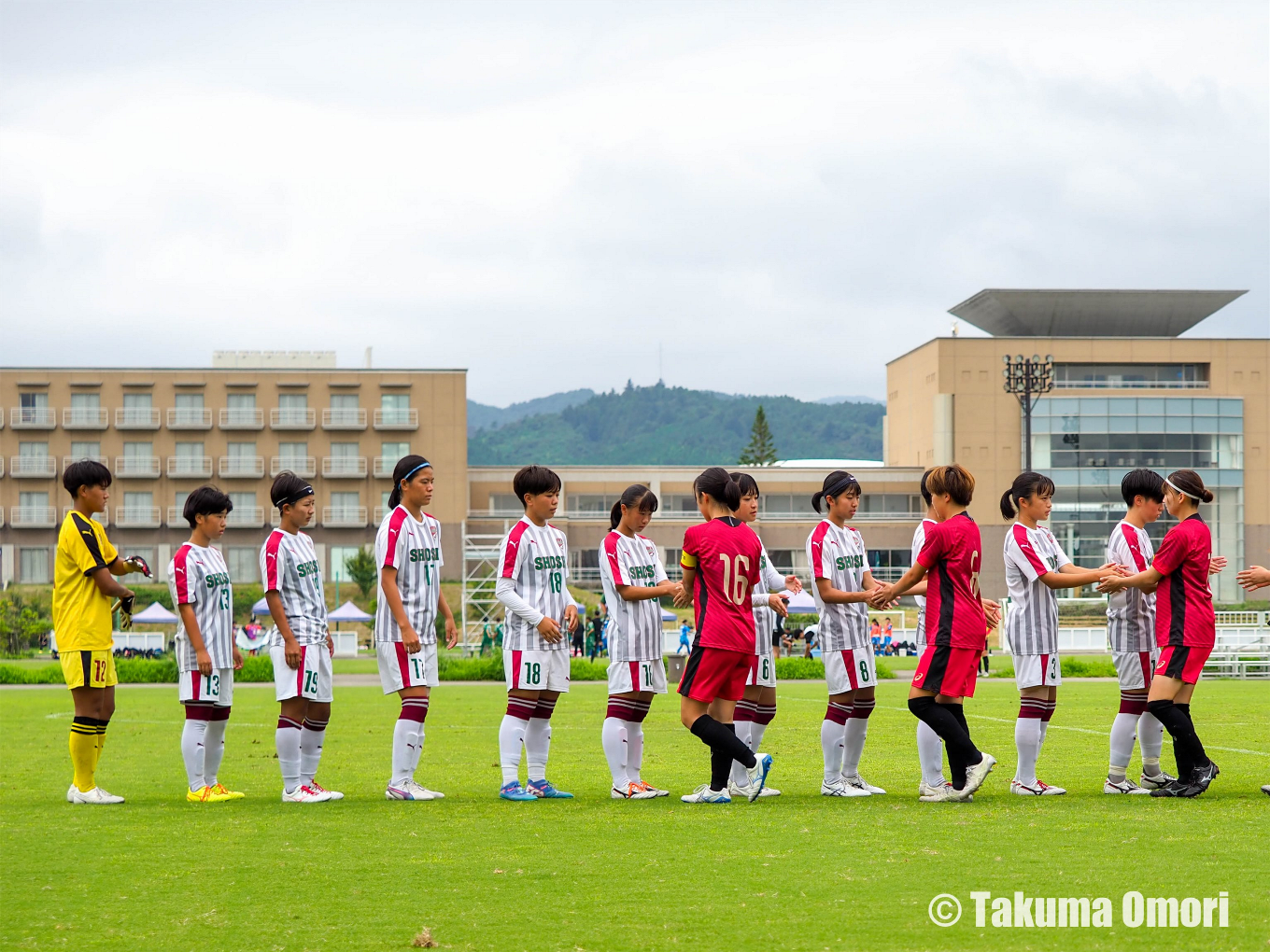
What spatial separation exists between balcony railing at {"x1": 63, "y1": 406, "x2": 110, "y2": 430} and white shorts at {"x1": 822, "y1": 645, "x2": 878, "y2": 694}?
3148 inches

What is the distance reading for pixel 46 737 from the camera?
16016 millimetres

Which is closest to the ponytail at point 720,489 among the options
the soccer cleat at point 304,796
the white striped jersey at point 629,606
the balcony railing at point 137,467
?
the white striped jersey at point 629,606

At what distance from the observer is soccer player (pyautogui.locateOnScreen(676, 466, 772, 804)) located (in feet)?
29.0

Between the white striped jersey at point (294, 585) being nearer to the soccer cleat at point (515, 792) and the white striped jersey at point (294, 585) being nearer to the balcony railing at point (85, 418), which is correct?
the soccer cleat at point (515, 792)

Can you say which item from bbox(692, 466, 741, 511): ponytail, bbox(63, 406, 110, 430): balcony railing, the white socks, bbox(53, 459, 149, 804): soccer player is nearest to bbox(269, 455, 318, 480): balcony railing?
bbox(63, 406, 110, 430): balcony railing

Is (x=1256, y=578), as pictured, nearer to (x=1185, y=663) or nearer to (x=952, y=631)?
(x=1185, y=663)

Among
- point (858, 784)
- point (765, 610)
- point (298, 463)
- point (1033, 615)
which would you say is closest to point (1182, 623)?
point (1033, 615)

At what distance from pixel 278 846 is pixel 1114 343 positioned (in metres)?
86.3

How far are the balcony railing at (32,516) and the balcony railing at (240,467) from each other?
10254 mm

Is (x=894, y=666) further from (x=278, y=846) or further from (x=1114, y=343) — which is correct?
(x=1114, y=343)

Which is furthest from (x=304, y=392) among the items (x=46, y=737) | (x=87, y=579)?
(x=87, y=579)

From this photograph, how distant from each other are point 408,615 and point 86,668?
2.19 metres

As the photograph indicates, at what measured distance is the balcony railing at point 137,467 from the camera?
3223 inches

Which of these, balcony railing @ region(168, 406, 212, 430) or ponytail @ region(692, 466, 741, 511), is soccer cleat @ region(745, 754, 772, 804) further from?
balcony railing @ region(168, 406, 212, 430)
